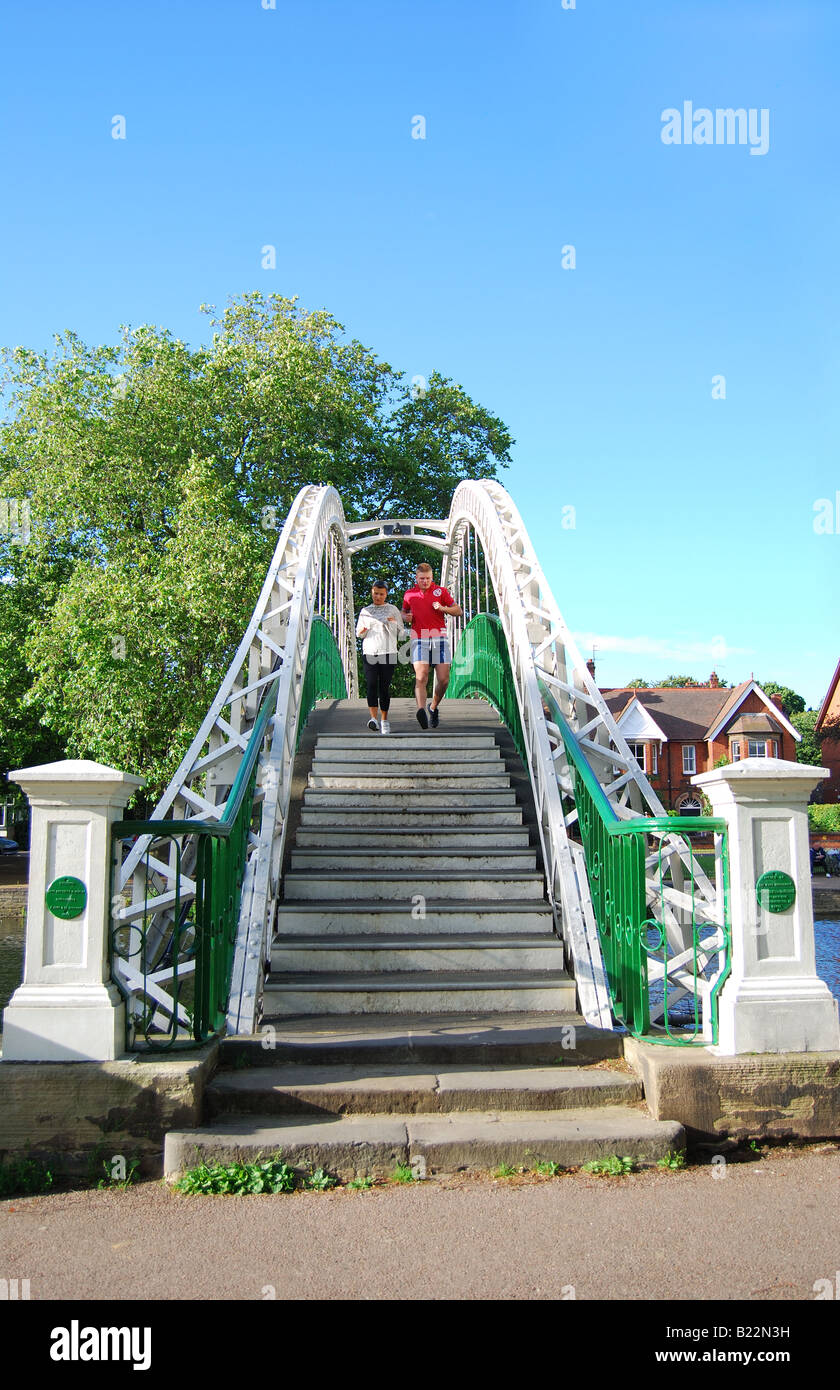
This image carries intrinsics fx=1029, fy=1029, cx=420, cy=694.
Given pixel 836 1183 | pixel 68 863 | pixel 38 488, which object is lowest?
pixel 836 1183

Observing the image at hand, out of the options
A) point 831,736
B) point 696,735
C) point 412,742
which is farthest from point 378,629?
point 696,735

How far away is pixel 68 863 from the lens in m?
4.62

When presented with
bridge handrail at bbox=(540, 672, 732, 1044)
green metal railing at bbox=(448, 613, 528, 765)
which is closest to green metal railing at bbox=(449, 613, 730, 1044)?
bridge handrail at bbox=(540, 672, 732, 1044)

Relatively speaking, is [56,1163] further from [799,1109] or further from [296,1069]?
[799,1109]

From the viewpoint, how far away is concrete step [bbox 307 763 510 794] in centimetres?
829

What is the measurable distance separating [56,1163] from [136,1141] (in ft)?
1.11

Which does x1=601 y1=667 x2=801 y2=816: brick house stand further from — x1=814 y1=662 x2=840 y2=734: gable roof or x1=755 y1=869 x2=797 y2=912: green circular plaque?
x1=755 y1=869 x2=797 y2=912: green circular plaque

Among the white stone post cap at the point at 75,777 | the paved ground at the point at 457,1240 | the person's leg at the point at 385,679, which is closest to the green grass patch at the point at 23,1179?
the paved ground at the point at 457,1240

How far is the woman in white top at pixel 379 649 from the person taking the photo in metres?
9.59

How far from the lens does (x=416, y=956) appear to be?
6180 millimetres

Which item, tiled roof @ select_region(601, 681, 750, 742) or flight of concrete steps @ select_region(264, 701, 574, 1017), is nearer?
flight of concrete steps @ select_region(264, 701, 574, 1017)

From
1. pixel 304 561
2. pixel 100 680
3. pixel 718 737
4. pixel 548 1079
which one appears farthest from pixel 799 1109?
pixel 718 737

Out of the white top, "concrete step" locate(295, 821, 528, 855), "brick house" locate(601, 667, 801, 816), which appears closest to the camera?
"concrete step" locate(295, 821, 528, 855)

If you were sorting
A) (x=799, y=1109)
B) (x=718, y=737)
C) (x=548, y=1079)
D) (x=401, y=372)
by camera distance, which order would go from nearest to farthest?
1. (x=799, y=1109)
2. (x=548, y=1079)
3. (x=401, y=372)
4. (x=718, y=737)
